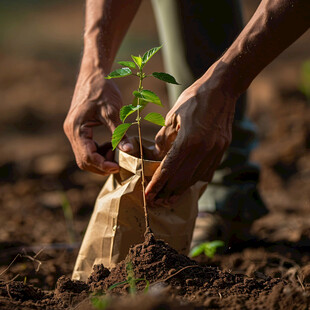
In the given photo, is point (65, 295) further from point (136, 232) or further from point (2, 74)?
point (2, 74)

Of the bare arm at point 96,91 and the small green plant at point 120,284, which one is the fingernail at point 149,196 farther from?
the small green plant at point 120,284

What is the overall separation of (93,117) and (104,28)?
0.40 meters

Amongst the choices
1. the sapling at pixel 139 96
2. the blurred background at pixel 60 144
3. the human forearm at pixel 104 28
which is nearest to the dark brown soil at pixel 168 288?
the sapling at pixel 139 96

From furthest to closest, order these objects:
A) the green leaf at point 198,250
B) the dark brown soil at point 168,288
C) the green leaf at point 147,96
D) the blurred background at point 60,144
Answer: the blurred background at point 60,144 → the green leaf at point 198,250 → the green leaf at point 147,96 → the dark brown soil at point 168,288

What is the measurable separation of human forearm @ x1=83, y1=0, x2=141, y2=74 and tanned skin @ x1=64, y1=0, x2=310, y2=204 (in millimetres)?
148

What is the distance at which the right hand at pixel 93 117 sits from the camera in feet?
5.97

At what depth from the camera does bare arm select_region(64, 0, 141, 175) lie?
6.00ft

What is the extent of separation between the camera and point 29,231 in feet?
8.60

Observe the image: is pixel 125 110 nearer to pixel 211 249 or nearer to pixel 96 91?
pixel 96 91

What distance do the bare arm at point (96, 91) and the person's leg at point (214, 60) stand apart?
412 mm

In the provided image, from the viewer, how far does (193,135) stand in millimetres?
1623

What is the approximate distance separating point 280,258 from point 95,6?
52.2 inches

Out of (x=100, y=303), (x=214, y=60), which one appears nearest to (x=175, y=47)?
(x=214, y=60)

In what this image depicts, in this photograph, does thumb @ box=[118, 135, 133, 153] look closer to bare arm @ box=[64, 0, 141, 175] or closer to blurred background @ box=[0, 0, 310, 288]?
bare arm @ box=[64, 0, 141, 175]
